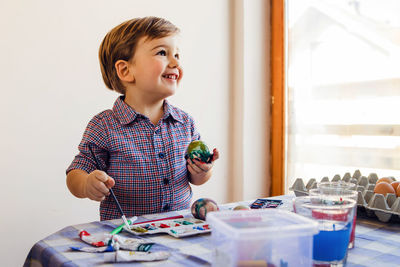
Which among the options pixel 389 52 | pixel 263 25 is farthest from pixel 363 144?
pixel 263 25

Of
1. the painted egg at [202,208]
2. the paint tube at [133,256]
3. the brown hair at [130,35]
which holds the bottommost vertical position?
the paint tube at [133,256]

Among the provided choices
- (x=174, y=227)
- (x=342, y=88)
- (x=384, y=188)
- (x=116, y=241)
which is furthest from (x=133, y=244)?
(x=342, y=88)

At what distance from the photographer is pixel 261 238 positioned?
1.75 ft

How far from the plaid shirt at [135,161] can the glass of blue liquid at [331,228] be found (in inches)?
22.2

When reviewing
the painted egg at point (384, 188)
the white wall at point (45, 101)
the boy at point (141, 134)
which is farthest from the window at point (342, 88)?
the boy at point (141, 134)

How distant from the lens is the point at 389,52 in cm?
203

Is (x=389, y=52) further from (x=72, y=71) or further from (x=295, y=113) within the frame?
(x=72, y=71)

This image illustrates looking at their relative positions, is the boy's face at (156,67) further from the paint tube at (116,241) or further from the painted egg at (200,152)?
the paint tube at (116,241)

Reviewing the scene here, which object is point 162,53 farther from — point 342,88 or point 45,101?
point 342,88

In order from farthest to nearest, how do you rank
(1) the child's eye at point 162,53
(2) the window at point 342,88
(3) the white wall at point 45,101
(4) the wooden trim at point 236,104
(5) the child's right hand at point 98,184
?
(4) the wooden trim at point 236,104
(2) the window at point 342,88
(3) the white wall at point 45,101
(1) the child's eye at point 162,53
(5) the child's right hand at point 98,184

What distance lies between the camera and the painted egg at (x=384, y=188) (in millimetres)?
1041

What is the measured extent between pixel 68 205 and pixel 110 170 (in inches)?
34.3

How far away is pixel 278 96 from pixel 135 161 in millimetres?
1661

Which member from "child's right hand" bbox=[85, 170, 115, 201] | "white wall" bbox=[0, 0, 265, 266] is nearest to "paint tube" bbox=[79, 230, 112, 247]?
"child's right hand" bbox=[85, 170, 115, 201]
